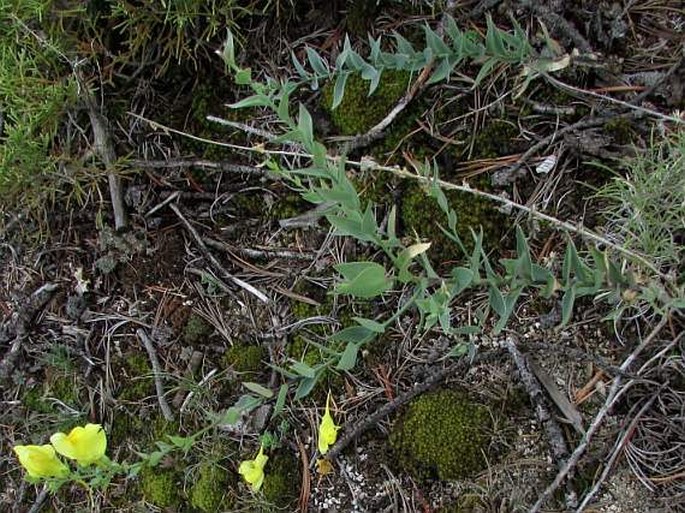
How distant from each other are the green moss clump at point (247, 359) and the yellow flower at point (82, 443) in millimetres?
627

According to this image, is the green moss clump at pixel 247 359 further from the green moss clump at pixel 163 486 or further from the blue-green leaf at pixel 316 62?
the blue-green leaf at pixel 316 62

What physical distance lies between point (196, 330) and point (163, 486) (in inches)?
19.1

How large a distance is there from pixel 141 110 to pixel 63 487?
1.25 metres

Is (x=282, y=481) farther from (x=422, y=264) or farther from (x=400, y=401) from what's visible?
(x=422, y=264)

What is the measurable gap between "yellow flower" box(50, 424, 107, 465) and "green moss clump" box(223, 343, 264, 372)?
0.63 m

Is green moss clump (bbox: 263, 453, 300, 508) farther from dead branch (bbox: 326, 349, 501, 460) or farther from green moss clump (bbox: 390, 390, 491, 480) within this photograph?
green moss clump (bbox: 390, 390, 491, 480)

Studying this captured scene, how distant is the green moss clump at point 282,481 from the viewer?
2.08 meters

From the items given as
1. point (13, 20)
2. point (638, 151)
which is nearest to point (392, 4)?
point (638, 151)

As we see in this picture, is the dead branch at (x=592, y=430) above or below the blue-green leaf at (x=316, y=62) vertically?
below

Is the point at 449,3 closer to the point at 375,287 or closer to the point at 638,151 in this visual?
the point at 638,151

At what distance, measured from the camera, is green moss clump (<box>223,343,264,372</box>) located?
217cm

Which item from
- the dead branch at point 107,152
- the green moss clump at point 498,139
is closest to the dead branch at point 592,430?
the green moss clump at point 498,139

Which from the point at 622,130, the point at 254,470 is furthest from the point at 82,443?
the point at 622,130

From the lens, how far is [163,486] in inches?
85.3
